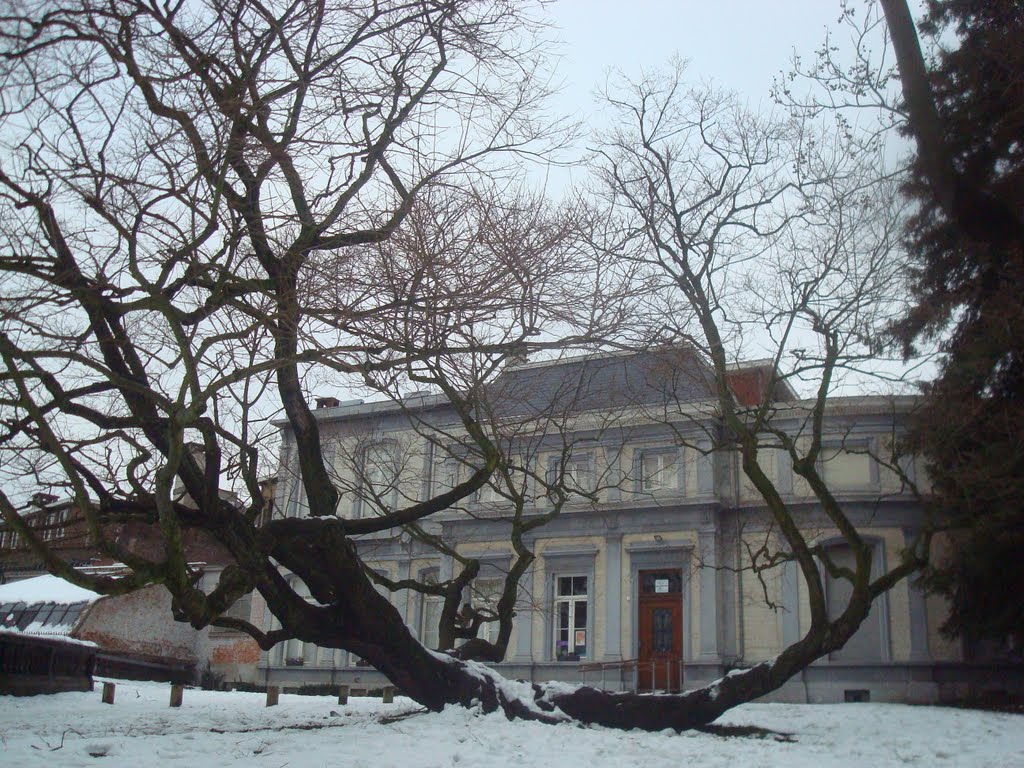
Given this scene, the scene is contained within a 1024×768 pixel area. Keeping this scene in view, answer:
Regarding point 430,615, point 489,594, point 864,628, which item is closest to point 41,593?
point 430,615

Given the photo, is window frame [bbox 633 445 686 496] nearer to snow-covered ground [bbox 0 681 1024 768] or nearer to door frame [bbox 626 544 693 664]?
door frame [bbox 626 544 693 664]

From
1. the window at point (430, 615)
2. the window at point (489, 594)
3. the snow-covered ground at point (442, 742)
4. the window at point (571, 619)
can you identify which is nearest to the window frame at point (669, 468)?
the window at point (571, 619)

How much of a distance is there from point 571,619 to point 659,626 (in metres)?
2.34

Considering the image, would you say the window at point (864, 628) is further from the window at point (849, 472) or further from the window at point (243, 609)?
the window at point (243, 609)

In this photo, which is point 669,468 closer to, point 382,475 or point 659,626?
point 659,626

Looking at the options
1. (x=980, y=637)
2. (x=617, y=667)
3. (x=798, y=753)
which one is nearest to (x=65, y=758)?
(x=798, y=753)

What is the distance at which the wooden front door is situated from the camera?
23672 mm

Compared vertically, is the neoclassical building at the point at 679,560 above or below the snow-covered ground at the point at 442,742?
above

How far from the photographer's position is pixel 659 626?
24266 mm

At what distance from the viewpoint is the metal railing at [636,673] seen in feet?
76.6

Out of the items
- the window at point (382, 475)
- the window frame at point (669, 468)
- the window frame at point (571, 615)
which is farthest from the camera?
the window frame at point (571, 615)

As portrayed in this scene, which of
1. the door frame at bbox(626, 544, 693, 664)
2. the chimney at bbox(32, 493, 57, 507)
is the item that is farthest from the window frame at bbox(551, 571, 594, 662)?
the chimney at bbox(32, 493, 57, 507)

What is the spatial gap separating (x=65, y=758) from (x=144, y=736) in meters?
1.82

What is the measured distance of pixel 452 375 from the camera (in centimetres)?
930
